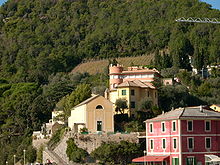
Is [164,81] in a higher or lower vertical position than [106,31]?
lower

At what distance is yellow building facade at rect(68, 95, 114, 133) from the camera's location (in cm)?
7675

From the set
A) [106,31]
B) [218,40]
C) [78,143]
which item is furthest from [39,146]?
[106,31]

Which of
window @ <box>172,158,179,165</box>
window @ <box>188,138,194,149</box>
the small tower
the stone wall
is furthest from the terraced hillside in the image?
window @ <box>172,158,179,165</box>

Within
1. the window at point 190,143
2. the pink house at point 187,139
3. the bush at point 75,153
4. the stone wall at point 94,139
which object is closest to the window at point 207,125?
the pink house at point 187,139

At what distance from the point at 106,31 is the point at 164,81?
85.6 m

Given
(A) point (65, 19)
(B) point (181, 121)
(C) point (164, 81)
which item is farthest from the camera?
(A) point (65, 19)

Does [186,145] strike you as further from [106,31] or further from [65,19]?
[65,19]

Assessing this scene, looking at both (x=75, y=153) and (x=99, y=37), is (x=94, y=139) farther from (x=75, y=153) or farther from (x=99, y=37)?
(x=99, y=37)

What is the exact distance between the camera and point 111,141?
72250 millimetres

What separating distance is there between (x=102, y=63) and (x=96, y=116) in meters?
83.0

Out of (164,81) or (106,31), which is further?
(106,31)

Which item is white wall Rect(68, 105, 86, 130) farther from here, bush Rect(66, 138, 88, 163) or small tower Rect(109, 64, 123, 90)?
small tower Rect(109, 64, 123, 90)

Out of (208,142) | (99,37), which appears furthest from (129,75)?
(99,37)

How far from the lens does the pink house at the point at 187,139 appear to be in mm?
65188
